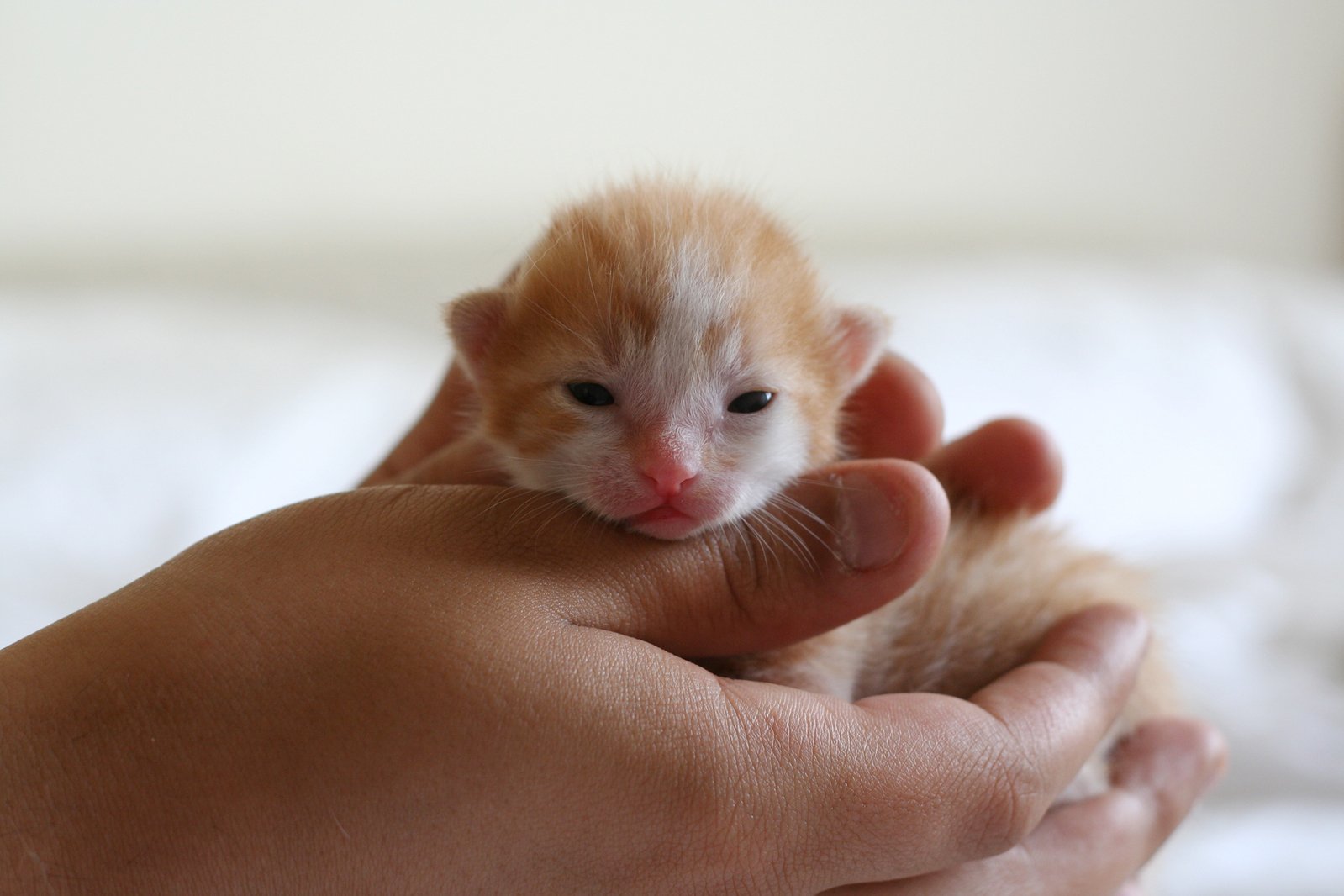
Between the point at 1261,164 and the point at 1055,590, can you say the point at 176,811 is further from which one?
the point at 1261,164

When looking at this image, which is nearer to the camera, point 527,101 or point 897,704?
point 897,704

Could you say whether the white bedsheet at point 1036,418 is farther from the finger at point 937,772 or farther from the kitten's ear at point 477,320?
the kitten's ear at point 477,320

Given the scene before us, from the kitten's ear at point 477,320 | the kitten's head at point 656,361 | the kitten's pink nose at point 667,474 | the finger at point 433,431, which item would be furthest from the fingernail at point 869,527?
the finger at point 433,431

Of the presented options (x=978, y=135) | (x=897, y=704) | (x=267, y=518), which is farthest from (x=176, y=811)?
(x=978, y=135)

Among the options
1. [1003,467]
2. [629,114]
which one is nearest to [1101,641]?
[1003,467]

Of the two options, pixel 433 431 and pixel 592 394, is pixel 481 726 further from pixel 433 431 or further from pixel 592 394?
pixel 433 431

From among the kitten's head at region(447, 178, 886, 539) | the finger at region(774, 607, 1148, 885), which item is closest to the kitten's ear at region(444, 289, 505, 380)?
→ the kitten's head at region(447, 178, 886, 539)
